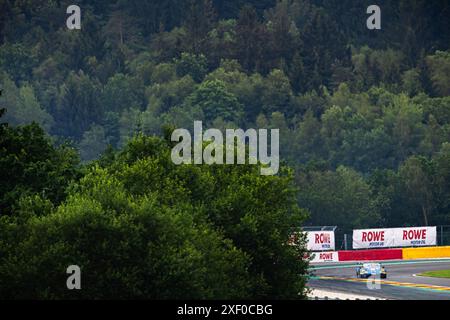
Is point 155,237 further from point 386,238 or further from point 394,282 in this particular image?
point 386,238

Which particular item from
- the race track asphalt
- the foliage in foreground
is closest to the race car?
the race track asphalt

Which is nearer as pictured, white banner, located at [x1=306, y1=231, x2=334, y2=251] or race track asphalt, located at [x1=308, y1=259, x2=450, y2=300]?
race track asphalt, located at [x1=308, y1=259, x2=450, y2=300]

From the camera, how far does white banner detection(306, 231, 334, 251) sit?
415ft

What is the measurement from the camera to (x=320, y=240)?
418 feet

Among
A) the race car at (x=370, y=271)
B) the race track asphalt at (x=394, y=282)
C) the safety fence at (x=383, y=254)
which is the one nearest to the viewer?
the race track asphalt at (x=394, y=282)

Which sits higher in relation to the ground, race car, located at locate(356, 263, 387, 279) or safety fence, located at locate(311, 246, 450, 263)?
safety fence, located at locate(311, 246, 450, 263)

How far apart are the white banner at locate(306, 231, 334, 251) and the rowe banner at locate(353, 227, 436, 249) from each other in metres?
2.33

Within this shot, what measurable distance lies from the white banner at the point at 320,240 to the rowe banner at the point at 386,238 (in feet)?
7.65

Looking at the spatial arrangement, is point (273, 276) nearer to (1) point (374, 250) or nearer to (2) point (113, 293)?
(2) point (113, 293)

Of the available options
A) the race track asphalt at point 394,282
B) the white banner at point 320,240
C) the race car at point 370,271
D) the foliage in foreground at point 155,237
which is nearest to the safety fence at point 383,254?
the race track asphalt at point 394,282

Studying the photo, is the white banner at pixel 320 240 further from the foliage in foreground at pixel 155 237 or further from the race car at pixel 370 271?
the foliage in foreground at pixel 155 237

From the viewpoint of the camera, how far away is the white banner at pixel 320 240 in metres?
126

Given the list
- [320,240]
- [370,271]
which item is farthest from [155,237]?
[320,240]

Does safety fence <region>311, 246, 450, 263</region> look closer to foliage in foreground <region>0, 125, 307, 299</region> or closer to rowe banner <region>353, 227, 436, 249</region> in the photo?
rowe banner <region>353, 227, 436, 249</region>
